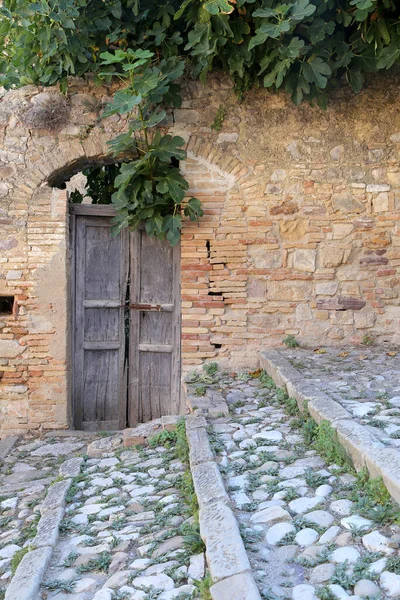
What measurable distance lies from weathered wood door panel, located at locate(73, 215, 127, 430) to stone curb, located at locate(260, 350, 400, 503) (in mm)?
1948

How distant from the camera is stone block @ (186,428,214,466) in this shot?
3.04m

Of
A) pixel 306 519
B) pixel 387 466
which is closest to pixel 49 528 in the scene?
pixel 306 519

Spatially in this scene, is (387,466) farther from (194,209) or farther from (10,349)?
(10,349)

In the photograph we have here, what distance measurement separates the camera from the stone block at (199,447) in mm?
3045

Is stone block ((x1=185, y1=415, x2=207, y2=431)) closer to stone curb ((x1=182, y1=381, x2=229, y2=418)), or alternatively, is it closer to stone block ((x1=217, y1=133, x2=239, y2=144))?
stone curb ((x1=182, y1=381, x2=229, y2=418))

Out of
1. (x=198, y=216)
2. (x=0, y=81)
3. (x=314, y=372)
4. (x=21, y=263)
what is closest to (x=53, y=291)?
(x=21, y=263)

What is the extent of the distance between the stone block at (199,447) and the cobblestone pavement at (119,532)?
17cm

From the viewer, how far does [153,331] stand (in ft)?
18.8

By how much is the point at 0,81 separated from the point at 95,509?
155 inches

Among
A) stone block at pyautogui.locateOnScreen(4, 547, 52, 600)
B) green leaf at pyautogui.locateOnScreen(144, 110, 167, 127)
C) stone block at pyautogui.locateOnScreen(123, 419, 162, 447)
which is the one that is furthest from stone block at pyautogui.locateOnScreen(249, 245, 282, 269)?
stone block at pyautogui.locateOnScreen(4, 547, 52, 600)

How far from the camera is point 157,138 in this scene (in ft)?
16.4

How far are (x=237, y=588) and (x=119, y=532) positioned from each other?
3.24 feet

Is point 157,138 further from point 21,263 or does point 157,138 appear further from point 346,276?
point 346,276

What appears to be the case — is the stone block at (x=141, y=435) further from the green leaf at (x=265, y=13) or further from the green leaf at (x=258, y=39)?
the green leaf at (x=265, y=13)
